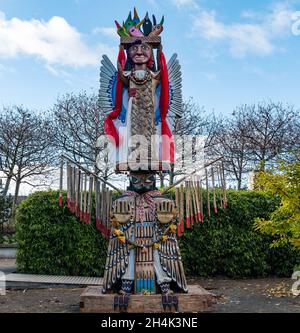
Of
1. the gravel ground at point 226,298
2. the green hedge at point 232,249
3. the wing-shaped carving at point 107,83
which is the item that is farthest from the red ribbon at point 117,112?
the green hedge at point 232,249

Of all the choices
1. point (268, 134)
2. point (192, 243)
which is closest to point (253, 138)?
point (268, 134)

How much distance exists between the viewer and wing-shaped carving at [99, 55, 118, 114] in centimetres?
698

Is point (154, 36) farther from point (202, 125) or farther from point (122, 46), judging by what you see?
point (202, 125)

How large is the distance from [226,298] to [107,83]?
4.44 meters

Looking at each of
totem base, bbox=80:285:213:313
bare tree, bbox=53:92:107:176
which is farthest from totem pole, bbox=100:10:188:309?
bare tree, bbox=53:92:107:176

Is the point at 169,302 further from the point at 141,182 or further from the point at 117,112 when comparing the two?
the point at 117,112

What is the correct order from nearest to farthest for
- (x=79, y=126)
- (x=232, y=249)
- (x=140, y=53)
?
(x=140, y=53) → (x=232, y=249) → (x=79, y=126)

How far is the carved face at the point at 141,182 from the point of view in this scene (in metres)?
6.35

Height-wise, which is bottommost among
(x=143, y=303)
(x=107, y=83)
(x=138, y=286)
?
(x=143, y=303)

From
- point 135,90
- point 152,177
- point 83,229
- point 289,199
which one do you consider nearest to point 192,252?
point 83,229

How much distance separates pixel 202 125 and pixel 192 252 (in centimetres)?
1248

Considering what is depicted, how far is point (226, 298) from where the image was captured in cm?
755

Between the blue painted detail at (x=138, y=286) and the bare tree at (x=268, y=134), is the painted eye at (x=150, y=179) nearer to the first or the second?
the blue painted detail at (x=138, y=286)

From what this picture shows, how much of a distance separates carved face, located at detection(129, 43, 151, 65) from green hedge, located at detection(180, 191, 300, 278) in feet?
15.7
